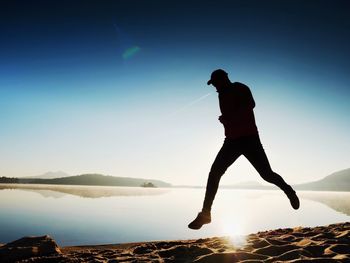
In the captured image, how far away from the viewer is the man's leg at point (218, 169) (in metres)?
5.65

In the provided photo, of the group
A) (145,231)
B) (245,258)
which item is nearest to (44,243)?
(245,258)

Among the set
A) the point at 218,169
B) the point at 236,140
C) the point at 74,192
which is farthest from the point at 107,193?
the point at 236,140

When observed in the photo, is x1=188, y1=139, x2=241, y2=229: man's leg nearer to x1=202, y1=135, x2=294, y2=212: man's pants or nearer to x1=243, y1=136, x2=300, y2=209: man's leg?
x1=202, y1=135, x2=294, y2=212: man's pants

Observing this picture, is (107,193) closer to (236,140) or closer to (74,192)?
(74,192)

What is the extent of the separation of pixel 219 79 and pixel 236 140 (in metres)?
1.28

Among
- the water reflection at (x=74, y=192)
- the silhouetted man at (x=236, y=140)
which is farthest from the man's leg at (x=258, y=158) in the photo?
the water reflection at (x=74, y=192)

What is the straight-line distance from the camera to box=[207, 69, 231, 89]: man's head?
5977 millimetres

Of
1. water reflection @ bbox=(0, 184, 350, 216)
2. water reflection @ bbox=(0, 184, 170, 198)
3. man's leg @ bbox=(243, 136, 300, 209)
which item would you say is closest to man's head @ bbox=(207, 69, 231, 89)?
man's leg @ bbox=(243, 136, 300, 209)

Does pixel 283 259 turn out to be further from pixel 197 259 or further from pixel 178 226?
pixel 178 226

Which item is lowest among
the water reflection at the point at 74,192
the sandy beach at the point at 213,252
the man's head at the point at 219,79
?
the sandy beach at the point at 213,252

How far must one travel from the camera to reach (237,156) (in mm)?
5680

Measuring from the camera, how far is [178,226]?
20594mm

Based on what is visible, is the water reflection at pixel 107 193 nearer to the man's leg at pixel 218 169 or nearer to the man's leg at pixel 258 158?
the man's leg at pixel 258 158

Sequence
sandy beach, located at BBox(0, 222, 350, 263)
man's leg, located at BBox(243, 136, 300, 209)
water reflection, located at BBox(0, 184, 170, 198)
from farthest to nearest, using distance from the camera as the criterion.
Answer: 1. water reflection, located at BBox(0, 184, 170, 198)
2. man's leg, located at BBox(243, 136, 300, 209)
3. sandy beach, located at BBox(0, 222, 350, 263)
